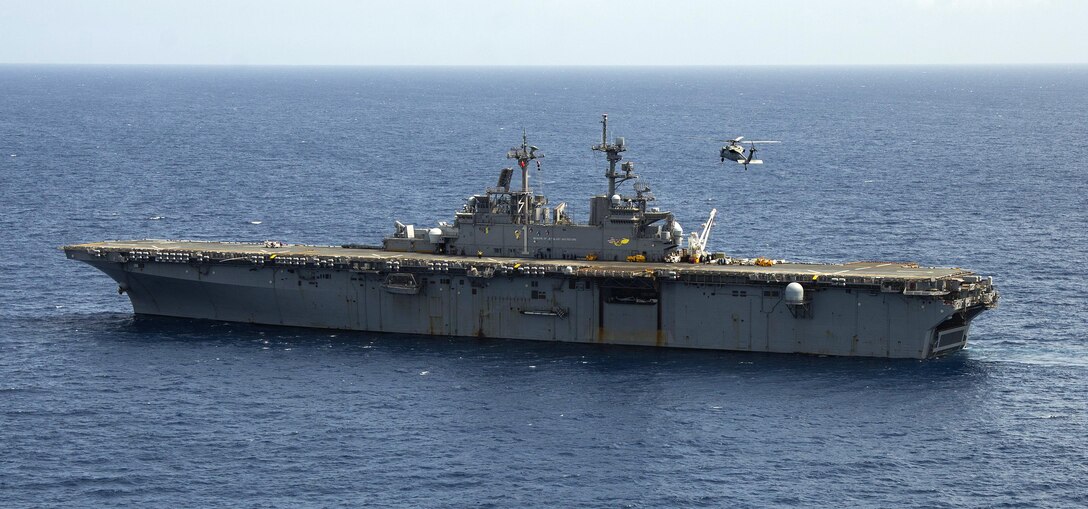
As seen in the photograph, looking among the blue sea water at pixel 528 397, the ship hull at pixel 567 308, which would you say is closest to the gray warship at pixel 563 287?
the ship hull at pixel 567 308

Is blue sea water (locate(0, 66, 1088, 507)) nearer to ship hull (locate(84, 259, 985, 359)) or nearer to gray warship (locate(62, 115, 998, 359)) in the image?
ship hull (locate(84, 259, 985, 359))

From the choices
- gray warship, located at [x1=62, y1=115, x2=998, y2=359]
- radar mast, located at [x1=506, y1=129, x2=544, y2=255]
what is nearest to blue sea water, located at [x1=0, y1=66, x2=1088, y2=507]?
gray warship, located at [x1=62, y1=115, x2=998, y2=359]

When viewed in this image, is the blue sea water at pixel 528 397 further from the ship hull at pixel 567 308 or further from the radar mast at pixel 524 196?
the radar mast at pixel 524 196

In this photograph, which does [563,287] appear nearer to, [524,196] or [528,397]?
[524,196]

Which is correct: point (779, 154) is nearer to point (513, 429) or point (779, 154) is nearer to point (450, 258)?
Result: point (450, 258)

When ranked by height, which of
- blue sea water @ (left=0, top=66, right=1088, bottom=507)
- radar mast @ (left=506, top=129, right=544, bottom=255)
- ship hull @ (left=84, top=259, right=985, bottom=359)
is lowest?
blue sea water @ (left=0, top=66, right=1088, bottom=507)

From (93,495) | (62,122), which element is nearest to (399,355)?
(93,495)

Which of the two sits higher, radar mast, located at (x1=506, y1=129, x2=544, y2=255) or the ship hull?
radar mast, located at (x1=506, y1=129, x2=544, y2=255)
